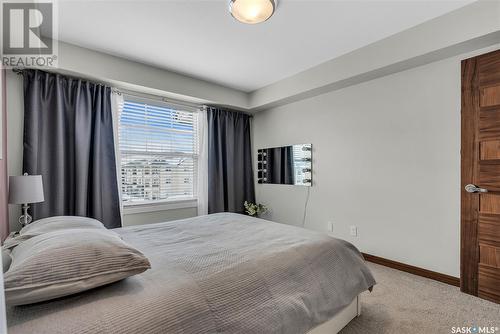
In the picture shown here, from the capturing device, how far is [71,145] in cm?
278

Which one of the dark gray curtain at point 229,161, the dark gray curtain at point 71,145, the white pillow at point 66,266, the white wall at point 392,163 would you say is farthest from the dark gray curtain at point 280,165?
the white pillow at point 66,266

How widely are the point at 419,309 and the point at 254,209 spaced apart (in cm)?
263

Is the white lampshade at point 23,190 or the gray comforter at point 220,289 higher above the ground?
the white lampshade at point 23,190

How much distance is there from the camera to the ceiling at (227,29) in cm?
206

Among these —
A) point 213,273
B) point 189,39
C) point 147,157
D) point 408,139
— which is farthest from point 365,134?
point 147,157

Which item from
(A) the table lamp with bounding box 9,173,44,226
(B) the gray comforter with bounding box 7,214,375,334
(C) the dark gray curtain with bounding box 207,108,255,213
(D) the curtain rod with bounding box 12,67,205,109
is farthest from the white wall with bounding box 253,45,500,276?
(A) the table lamp with bounding box 9,173,44,226

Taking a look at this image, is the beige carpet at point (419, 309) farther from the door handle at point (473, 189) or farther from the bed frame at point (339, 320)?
the door handle at point (473, 189)

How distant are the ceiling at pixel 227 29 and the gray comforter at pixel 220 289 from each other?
189 cm

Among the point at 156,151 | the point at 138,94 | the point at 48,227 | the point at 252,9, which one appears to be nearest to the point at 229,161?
the point at 156,151

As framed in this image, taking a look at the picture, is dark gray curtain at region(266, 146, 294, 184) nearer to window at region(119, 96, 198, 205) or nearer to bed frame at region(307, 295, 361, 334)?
window at region(119, 96, 198, 205)

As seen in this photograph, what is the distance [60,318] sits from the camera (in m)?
0.86

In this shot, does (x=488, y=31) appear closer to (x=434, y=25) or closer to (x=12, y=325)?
(x=434, y=25)

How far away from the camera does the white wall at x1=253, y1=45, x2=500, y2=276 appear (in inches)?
95.6

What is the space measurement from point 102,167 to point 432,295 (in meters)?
3.70
